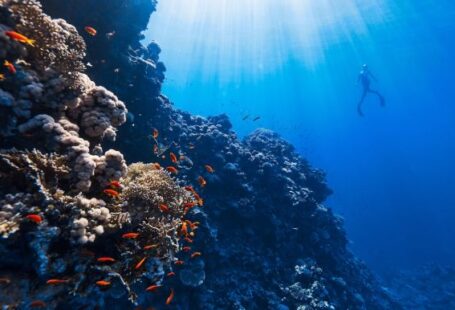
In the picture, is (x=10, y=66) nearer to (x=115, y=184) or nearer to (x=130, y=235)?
(x=115, y=184)

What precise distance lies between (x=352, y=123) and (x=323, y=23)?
283 ft

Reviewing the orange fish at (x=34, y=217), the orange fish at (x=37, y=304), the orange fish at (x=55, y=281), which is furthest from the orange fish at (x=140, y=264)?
the orange fish at (x=34, y=217)

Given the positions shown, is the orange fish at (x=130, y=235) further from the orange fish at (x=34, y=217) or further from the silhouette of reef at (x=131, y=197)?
the orange fish at (x=34, y=217)

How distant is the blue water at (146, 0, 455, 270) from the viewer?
187 ft

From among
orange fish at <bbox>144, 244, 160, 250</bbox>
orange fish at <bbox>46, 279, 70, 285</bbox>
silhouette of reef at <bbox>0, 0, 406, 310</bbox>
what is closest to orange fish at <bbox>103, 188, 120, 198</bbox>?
silhouette of reef at <bbox>0, 0, 406, 310</bbox>

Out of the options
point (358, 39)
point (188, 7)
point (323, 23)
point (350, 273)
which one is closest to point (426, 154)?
point (358, 39)

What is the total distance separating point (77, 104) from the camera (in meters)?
5.30

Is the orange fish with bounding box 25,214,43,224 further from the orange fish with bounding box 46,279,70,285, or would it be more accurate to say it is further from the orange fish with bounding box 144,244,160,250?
the orange fish with bounding box 144,244,160,250

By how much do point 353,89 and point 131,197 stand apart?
509 ft

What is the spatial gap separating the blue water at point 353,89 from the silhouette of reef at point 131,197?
77.6 ft

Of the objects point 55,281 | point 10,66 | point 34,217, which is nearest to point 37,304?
point 55,281

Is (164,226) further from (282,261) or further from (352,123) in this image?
(352,123)

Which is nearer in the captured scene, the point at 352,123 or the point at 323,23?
the point at 323,23

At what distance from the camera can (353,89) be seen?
473ft
